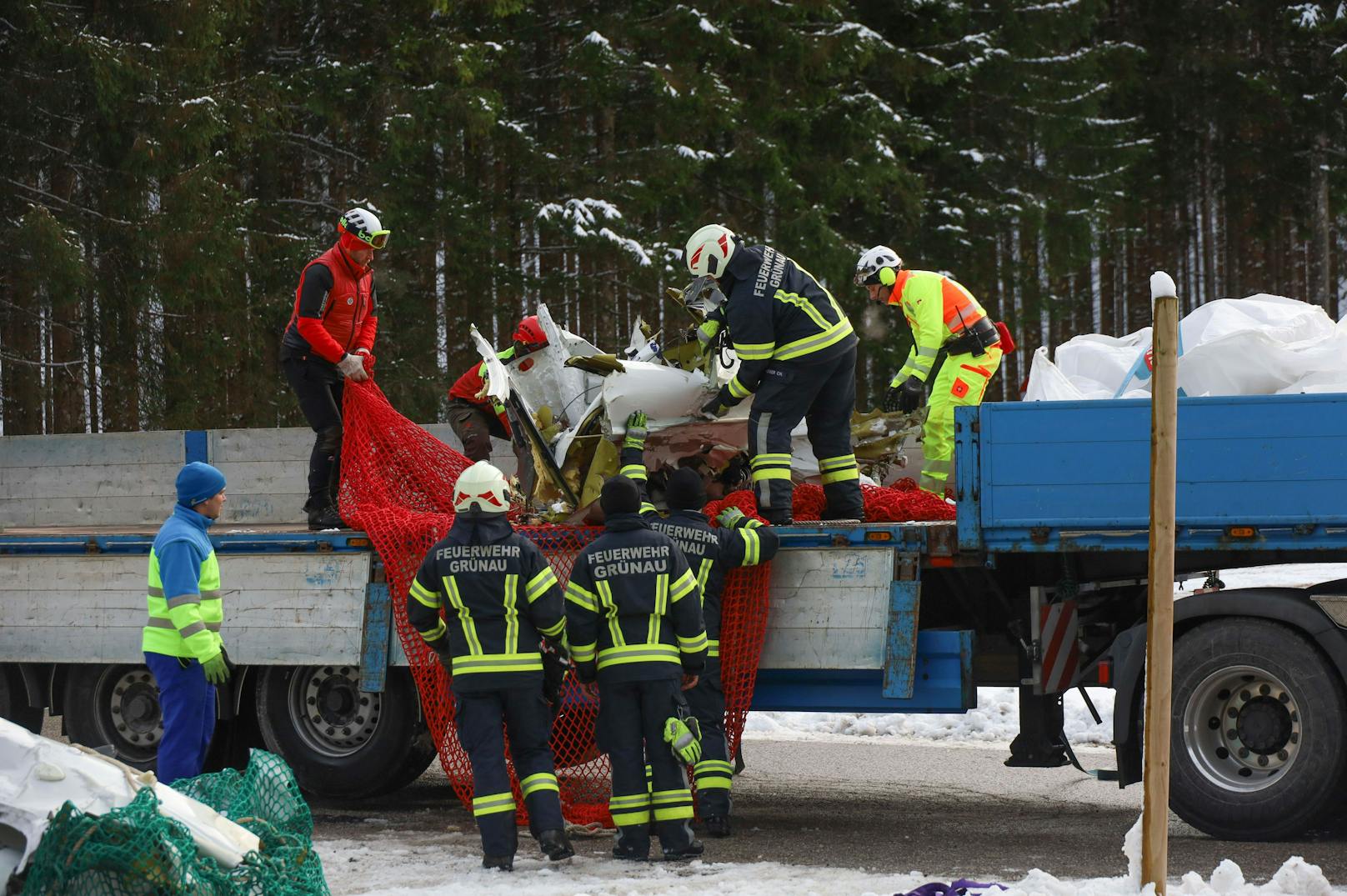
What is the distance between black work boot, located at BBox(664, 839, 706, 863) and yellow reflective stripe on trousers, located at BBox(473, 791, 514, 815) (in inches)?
28.3

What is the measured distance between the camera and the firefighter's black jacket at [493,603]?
7.25m

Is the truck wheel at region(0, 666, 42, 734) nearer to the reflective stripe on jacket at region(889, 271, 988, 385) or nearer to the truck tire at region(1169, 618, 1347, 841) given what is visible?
the reflective stripe on jacket at region(889, 271, 988, 385)

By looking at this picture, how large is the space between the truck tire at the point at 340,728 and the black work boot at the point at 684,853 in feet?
7.36

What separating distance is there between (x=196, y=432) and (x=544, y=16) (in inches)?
551

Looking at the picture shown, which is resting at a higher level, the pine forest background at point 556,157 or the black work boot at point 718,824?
the pine forest background at point 556,157

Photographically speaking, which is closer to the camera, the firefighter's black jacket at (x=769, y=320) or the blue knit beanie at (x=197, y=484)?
the blue knit beanie at (x=197, y=484)

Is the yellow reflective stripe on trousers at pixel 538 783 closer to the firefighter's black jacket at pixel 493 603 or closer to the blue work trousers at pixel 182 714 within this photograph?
the firefighter's black jacket at pixel 493 603

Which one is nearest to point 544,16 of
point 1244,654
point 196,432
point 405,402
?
point 405,402

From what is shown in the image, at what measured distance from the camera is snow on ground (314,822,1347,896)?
5535 mm

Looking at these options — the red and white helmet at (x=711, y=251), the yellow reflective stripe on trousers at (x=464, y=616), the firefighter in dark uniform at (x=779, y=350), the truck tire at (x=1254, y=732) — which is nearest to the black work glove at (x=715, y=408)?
the firefighter in dark uniform at (x=779, y=350)

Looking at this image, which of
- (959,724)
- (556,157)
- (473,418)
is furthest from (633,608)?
(556,157)

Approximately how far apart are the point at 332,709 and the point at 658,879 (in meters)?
3.13

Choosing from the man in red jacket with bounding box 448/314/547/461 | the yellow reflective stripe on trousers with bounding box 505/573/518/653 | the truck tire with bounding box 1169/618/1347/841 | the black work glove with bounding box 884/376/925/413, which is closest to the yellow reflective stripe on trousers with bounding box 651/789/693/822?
the yellow reflective stripe on trousers with bounding box 505/573/518/653

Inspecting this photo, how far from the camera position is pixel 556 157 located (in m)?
22.2
